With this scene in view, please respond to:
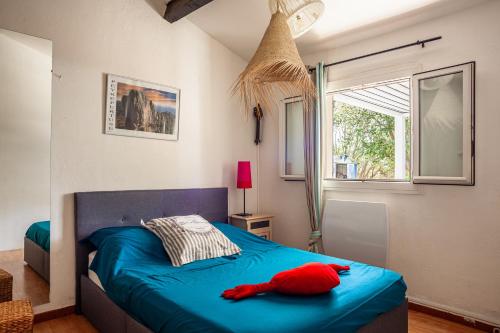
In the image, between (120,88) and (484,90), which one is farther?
(120,88)

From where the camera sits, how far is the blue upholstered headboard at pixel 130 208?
105 inches

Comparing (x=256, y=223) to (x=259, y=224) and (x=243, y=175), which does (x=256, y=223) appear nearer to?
(x=259, y=224)

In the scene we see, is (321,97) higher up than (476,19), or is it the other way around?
(476,19)

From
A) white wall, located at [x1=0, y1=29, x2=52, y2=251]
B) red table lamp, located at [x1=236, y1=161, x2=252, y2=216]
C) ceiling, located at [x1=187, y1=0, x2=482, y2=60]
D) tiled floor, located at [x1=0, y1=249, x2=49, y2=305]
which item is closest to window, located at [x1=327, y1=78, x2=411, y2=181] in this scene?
ceiling, located at [x1=187, y1=0, x2=482, y2=60]

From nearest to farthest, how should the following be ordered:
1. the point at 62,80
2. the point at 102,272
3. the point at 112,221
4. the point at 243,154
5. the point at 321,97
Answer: the point at 102,272 → the point at 62,80 → the point at 112,221 → the point at 321,97 → the point at 243,154

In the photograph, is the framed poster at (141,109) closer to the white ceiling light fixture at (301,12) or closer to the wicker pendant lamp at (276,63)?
the wicker pendant lamp at (276,63)

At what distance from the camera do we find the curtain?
3363mm

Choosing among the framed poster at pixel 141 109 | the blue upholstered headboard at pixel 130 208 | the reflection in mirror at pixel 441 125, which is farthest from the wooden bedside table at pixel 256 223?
the reflection in mirror at pixel 441 125

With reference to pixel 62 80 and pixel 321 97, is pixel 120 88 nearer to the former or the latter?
pixel 62 80

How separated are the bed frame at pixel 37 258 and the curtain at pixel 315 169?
238 centimetres

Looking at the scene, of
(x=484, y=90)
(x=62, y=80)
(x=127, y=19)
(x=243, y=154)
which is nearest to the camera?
(x=484, y=90)

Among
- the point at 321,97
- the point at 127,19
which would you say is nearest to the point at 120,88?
the point at 127,19

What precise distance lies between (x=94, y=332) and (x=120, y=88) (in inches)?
78.5

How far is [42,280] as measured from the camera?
2586 mm
